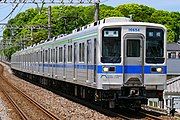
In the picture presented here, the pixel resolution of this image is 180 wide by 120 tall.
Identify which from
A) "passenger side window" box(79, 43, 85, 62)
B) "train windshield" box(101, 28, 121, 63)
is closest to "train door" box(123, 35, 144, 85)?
"train windshield" box(101, 28, 121, 63)

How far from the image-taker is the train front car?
15.5m

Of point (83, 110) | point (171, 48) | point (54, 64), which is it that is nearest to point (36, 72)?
point (54, 64)

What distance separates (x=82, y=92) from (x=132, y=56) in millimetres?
5279

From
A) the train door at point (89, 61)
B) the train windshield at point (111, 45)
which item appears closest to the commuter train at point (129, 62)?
the train windshield at point (111, 45)

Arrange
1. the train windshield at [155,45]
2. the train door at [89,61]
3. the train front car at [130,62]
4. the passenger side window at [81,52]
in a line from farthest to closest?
the passenger side window at [81,52] → the train door at [89,61] → the train windshield at [155,45] → the train front car at [130,62]

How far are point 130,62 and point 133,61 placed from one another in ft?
0.33

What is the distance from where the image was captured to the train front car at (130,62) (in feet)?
50.8

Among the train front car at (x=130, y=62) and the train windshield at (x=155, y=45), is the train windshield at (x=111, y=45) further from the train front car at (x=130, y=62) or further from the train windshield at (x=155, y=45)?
the train windshield at (x=155, y=45)

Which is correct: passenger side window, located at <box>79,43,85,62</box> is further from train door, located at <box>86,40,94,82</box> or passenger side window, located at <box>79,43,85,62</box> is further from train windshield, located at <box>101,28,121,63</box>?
train windshield, located at <box>101,28,121,63</box>

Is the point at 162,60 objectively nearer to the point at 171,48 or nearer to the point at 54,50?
the point at 54,50

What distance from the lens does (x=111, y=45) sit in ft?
51.4

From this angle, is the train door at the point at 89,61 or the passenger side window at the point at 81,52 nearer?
the train door at the point at 89,61

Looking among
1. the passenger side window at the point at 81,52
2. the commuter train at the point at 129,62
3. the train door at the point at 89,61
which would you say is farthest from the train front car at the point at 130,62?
the passenger side window at the point at 81,52

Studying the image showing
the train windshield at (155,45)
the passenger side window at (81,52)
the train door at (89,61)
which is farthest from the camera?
the passenger side window at (81,52)
